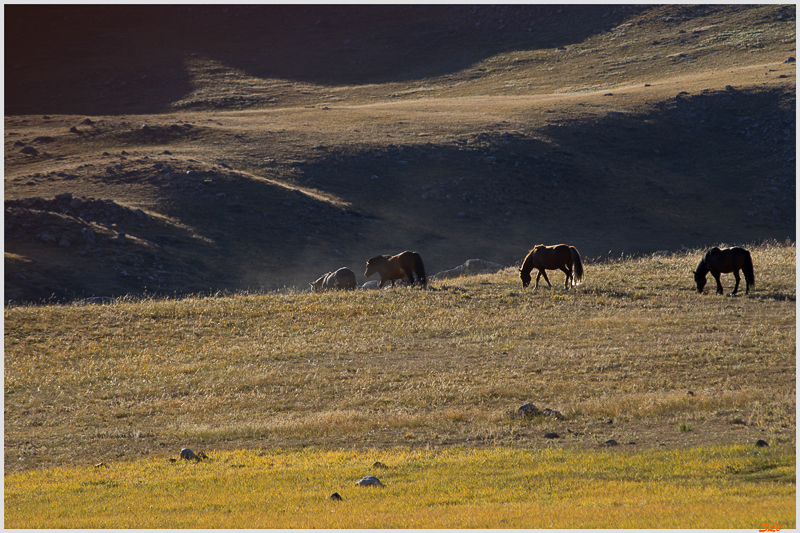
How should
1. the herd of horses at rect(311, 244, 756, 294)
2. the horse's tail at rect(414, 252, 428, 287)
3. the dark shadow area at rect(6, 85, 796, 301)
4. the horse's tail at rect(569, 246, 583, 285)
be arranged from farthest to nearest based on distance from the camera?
the dark shadow area at rect(6, 85, 796, 301) < the horse's tail at rect(414, 252, 428, 287) < the horse's tail at rect(569, 246, 583, 285) < the herd of horses at rect(311, 244, 756, 294)

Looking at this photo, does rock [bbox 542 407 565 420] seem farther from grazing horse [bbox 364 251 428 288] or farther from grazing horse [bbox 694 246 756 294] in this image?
grazing horse [bbox 364 251 428 288]

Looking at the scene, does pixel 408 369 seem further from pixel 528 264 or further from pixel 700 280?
pixel 700 280

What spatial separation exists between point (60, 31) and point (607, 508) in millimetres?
147946

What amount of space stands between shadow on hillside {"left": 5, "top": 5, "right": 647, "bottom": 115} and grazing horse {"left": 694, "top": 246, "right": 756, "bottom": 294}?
8223 cm

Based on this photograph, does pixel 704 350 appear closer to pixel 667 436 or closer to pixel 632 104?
pixel 667 436

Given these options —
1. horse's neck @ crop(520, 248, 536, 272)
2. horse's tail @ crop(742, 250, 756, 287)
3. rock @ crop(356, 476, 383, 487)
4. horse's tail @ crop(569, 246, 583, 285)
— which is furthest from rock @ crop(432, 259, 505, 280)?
rock @ crop(356, 476, 383, 487)

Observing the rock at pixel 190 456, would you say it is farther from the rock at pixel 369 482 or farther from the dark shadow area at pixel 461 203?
the dark shadow area at pixel 461 203

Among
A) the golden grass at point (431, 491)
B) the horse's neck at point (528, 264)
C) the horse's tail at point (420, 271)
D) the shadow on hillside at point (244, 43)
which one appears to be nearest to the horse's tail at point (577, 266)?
the horse's neck at point (528, 264)

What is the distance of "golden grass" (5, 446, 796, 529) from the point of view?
7.22 m

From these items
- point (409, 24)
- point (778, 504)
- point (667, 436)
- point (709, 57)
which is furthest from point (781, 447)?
point (409, 24)

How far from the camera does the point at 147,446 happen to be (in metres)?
12.0

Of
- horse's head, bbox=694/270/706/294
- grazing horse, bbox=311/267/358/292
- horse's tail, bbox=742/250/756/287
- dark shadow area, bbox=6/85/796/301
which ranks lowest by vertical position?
grazing horse, bbox=311/267/358/292

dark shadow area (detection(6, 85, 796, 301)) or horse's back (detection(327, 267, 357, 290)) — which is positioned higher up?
dark shadow area (detection(6, 85, 796, 301))

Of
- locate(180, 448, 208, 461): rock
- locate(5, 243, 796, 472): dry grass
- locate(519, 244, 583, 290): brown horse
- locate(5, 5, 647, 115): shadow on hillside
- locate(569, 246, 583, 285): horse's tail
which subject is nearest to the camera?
locate(180, 448, 208, 461): rock
